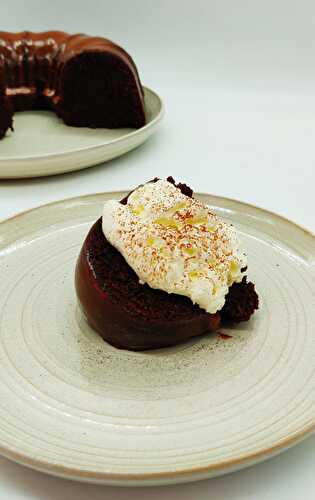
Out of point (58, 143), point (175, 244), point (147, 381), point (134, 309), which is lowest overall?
point (58, 143)

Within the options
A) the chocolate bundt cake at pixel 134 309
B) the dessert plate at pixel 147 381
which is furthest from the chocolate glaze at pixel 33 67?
the chocolate bundt cake at pixel 134 309

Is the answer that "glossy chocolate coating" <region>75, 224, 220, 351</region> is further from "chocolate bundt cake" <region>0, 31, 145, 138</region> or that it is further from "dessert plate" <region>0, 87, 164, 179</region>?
"chocolate bundt cake" <region>0, 31, 145, 138</region>

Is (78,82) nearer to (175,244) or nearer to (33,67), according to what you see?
(33,67)

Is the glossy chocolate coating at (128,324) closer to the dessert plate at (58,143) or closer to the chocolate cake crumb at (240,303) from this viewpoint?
the chocolate cake crumb at (240,303)

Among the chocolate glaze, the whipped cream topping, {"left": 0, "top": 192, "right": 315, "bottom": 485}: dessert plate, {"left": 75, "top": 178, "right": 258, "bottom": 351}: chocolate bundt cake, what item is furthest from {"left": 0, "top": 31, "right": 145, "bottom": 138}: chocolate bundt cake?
{"left": 75, "top": 178, "right": 258, "bottom": 351}: chocolate bundt cake

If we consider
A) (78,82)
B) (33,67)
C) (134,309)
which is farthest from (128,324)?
(33,67)
